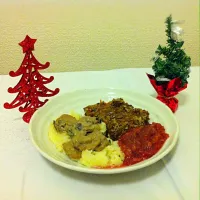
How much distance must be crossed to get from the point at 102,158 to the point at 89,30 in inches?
34.9

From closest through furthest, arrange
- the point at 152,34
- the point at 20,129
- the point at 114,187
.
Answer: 1. the point at 114,187
2. the point at 20,129
3. the point at 152,34

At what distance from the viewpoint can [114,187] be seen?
695mm

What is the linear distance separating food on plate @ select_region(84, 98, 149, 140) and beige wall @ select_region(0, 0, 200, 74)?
0.69 metres

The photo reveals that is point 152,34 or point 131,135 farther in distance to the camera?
point 152,34

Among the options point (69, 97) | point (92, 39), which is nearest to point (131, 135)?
point (69, 97)

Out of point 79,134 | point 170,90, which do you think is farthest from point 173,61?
Result: point 79,134

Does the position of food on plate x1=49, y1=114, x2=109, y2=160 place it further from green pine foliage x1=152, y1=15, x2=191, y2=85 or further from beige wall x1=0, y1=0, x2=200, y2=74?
beige wall x1=0, y1=0, x2=200, y2=74

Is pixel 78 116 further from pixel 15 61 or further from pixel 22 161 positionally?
pixel 15 61

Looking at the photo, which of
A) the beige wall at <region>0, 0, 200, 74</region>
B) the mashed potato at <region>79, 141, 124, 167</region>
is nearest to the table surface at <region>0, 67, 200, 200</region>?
the mashed potato at <region>79, 141, 124, 167</region>

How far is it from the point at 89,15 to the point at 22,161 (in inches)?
34.4

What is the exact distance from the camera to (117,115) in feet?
2.73

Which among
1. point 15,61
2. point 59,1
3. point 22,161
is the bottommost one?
point 15,61

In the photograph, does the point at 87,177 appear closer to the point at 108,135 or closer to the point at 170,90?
the point at 108,135

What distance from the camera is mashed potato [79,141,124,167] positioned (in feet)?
2.33
